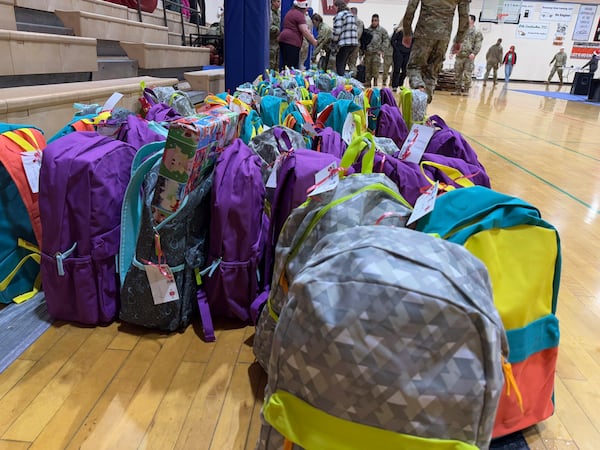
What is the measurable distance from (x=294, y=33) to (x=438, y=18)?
1.71 metres

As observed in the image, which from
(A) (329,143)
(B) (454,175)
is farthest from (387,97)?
(B) (454,175)

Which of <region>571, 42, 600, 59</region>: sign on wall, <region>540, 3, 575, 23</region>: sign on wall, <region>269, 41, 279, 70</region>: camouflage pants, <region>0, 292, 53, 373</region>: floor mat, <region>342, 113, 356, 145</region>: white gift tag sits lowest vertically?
<region>0, 292, 53, 373</region>: floor mat

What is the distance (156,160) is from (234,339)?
541mm

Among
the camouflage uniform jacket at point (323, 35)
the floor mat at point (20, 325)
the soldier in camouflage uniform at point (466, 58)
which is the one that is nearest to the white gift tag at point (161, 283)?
the floor mat at point (20, 325)

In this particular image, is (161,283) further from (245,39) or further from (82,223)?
(245,39)

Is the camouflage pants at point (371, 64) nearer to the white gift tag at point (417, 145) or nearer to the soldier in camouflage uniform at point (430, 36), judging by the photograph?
the soldier in camouflage uniform at point (430, 36)

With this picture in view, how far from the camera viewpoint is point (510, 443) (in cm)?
95

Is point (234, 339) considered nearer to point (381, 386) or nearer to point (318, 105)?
point (381, 386)

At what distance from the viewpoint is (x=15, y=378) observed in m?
1.06

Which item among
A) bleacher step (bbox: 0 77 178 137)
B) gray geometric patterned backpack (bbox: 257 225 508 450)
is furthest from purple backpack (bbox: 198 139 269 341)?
bleacher step (bbox: 0 77 178 137)

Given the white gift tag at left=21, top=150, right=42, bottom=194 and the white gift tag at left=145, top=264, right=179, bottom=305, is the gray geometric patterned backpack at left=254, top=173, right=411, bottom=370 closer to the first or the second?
the white gift tag at left=145, top=264, right=179, bottom=305

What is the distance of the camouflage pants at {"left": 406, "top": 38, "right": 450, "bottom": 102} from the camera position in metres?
3.75

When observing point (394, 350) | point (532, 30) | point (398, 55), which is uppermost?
point (532, 30)

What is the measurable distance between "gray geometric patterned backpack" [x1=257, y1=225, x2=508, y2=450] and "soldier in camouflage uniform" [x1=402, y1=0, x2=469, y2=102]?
3.47 metres
